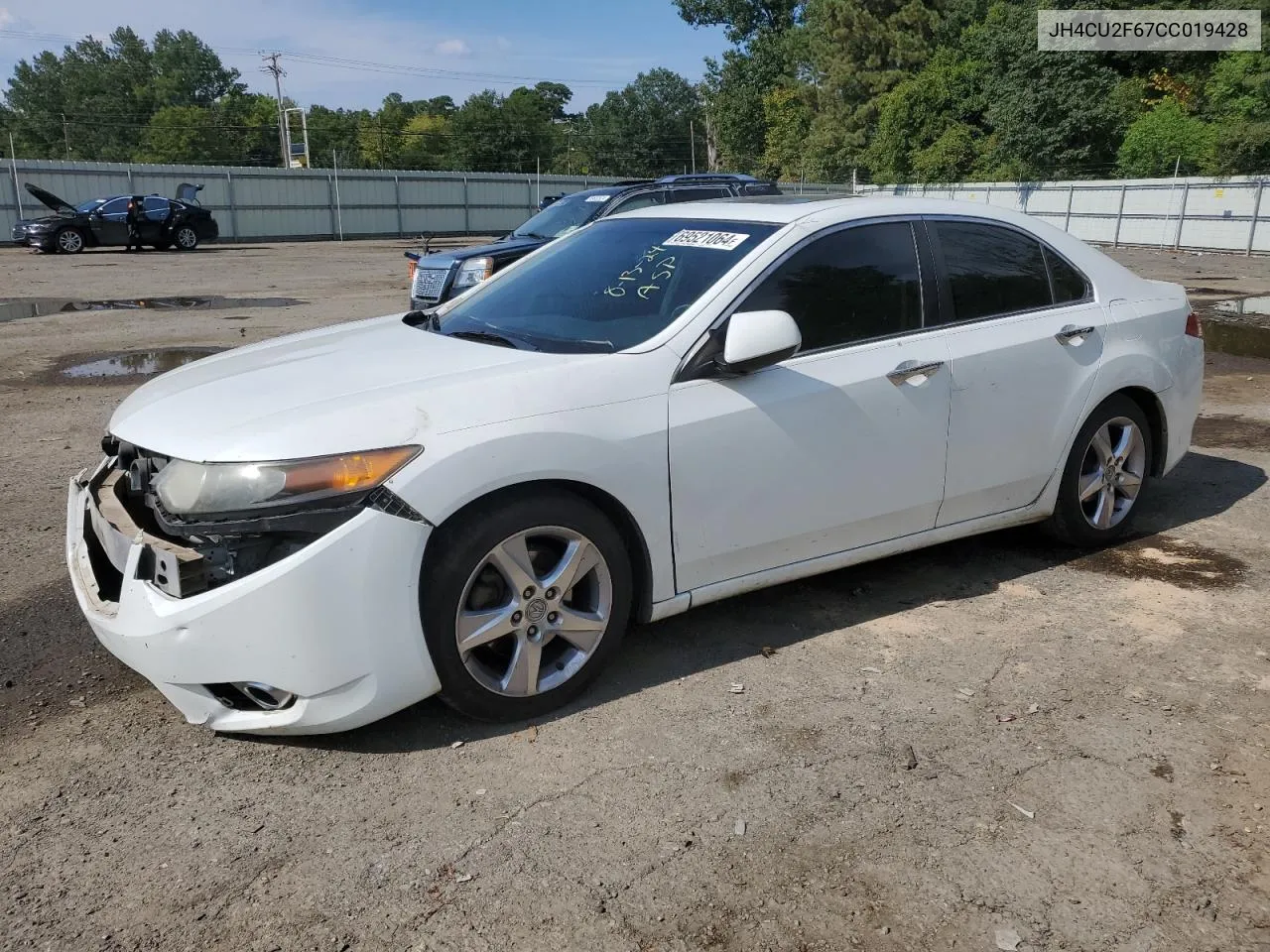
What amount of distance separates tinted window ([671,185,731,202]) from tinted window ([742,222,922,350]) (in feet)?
29.8

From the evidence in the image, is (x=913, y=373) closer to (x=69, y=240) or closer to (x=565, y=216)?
(x=565, y=216)

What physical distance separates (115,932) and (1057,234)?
14.9ft

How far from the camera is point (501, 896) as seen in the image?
2.52 m

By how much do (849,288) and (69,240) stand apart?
27433mm

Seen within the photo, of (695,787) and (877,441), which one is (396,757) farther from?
(877,441)

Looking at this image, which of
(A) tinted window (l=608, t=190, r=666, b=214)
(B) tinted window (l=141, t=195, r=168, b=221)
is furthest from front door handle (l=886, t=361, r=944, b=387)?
(B) tinted window (l=141, t=195, r=168, b=221)

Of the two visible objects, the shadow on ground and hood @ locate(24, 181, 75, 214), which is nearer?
the shadow on ground

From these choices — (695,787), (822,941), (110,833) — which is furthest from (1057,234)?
(110,833)

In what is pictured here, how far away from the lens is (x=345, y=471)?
9.59 ft

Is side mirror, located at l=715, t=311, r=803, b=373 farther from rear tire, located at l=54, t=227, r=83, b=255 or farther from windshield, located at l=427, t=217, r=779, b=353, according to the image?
rear tire, located at l=54, t=227, r=83, b=255

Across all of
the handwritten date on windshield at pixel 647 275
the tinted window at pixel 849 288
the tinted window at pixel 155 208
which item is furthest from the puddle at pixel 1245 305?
the tinted window at pixel 155 208

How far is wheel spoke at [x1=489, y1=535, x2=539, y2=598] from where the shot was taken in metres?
3.14

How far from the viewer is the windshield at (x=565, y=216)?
12375 millimetres

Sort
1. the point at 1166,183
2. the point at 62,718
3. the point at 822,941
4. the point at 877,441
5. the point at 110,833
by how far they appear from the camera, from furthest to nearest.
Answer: the point at 1166,183
the point at 877,441
the point at 62,718
the point at 110,833
the point at 822,941
